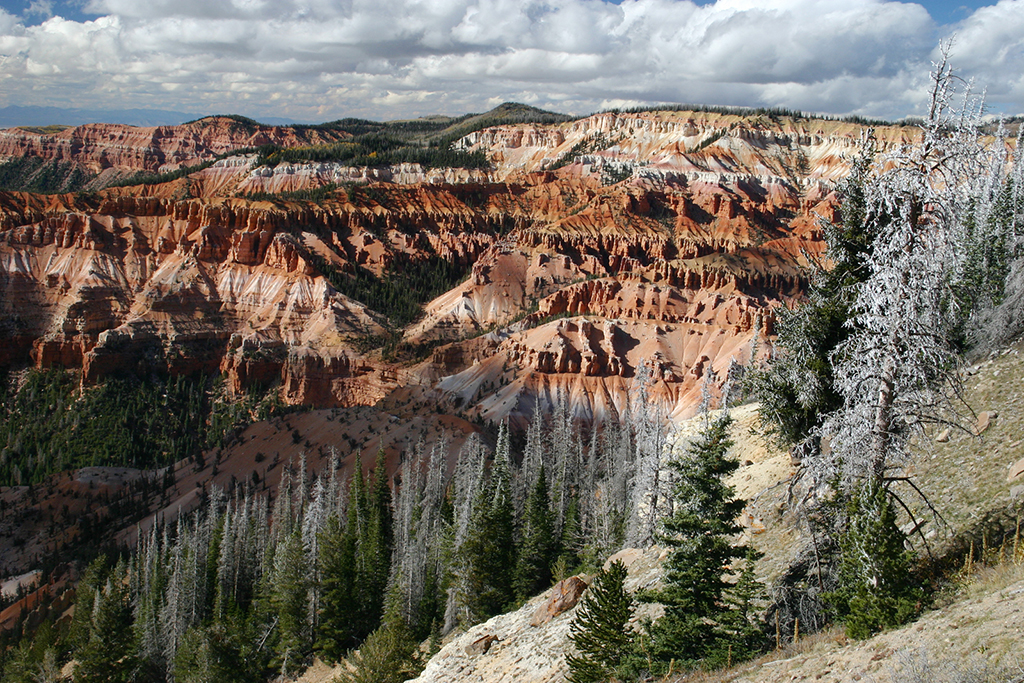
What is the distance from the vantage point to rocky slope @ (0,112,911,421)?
81.6 m

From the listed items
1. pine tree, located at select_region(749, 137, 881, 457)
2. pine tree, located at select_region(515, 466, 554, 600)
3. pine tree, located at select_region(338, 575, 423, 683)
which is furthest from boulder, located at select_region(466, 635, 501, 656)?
pine tree, located at select_region(749, 137, 881, 457)

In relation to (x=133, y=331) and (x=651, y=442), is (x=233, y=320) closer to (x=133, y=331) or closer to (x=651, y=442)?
(x=133, y=331)

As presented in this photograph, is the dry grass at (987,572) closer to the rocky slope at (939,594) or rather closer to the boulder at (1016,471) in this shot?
the rocky slope at (939,594)

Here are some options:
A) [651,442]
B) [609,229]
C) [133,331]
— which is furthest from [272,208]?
[651,442]

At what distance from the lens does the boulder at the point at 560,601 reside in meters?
21.5

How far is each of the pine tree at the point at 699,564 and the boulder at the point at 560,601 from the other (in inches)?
296

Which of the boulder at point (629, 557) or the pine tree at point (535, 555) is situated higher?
the boulder at point (629, 557)

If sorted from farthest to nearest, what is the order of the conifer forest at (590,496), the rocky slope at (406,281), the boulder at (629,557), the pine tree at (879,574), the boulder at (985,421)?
the rocky slope at (406,281)
the boulder at (629,557)
the boulder at (985,421)
the conifer forest at (590,496)
the pine tree at (879,574)

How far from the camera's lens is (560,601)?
71.4ft

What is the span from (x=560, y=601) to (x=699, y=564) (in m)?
9.00

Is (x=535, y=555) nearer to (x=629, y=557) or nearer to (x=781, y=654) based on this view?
(x=629, y=557)

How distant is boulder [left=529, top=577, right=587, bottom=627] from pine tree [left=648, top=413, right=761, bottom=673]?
24.7 feet

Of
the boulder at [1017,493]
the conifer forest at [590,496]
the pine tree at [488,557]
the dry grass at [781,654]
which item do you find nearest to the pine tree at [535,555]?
the conifer forest at [590,496]

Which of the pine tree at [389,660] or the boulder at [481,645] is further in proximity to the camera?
the pine tree at [389,660]
